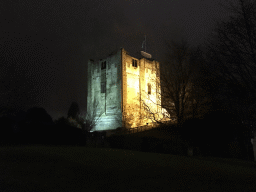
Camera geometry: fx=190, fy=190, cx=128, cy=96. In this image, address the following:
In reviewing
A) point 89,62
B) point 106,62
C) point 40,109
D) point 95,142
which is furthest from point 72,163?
point 89,62

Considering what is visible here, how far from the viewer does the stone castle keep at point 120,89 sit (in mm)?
31766

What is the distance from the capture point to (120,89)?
106 feet

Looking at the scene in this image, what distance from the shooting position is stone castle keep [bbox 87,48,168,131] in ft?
104

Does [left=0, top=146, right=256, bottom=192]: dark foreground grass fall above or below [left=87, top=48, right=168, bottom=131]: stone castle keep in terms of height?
below

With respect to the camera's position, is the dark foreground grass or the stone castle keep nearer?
the dark foreground grass

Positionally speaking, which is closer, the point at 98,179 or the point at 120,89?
the point at 98,179

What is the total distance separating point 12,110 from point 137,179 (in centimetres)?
1622

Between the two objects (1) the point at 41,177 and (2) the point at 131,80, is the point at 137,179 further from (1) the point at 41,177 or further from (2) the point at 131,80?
(2) the point at 131,80

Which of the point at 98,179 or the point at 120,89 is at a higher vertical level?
the point at 120,89

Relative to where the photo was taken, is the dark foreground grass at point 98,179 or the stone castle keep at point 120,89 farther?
the stone castle keep at point 120,89

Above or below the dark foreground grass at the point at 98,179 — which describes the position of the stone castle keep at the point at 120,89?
above

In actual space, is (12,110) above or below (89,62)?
below

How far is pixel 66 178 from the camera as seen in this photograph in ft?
14.6

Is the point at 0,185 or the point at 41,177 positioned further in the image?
the point at 41,177
